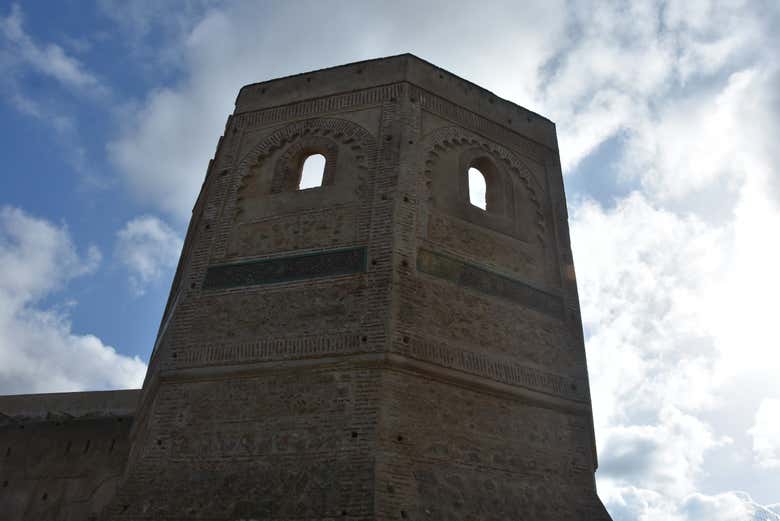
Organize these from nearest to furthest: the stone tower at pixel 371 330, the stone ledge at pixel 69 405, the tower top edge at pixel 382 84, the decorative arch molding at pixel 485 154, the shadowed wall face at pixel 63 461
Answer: the stone tower at pixel 371 330 < the decorative arch molding at pixel 485 154 < the tower top edge at pixel 382 84 < the shadowed wall face at pixel 63 461 < the stone ledge at pixel 69 405

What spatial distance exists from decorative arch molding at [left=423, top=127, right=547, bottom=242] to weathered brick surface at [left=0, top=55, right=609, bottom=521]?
0.09 ft

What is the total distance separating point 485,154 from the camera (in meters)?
7.69

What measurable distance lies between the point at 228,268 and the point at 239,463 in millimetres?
2078

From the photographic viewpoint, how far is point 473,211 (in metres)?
7.03

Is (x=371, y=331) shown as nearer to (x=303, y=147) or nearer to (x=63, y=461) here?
(x=303, y=147)

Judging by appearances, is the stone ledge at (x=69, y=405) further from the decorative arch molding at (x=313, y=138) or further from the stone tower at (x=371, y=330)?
the decorative arch molding at (x=313, y=138)

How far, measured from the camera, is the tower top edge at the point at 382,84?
25.0 feet

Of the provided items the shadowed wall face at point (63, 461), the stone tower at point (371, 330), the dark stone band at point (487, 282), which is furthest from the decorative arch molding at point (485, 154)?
the shadowed wall face at point (63, 461)

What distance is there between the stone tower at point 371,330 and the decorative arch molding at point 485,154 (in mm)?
26

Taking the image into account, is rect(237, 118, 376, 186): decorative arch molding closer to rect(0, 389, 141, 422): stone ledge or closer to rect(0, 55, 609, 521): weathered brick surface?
rect(0, 55, 609, 521): weathered brick surface

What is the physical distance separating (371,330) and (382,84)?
3312mm

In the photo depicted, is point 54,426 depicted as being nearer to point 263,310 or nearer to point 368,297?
point 263,310

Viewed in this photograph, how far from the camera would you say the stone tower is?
5.15 m

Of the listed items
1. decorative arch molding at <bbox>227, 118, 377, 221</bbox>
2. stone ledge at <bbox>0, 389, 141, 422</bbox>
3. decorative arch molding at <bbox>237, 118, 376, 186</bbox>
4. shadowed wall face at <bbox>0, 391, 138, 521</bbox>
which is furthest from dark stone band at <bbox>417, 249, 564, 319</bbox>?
stone ledge at <bbox>0, 389, 141, 422</bbox>
